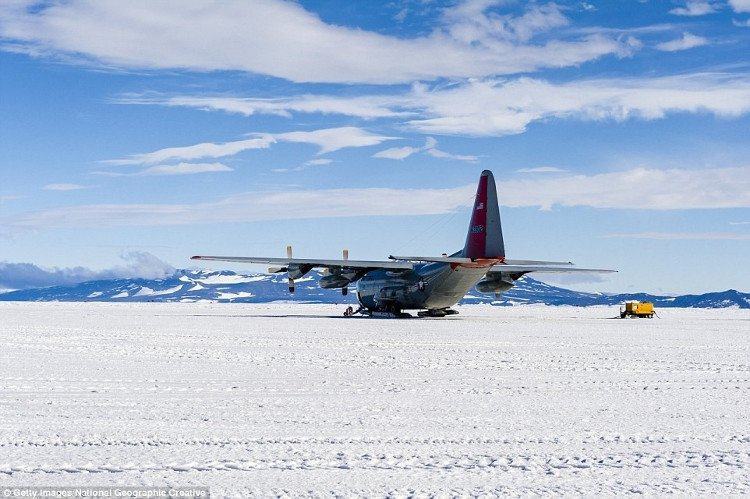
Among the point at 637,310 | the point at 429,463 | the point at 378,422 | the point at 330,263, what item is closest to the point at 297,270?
the point at 330,263

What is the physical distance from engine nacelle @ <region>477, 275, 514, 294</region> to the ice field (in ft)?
97.5

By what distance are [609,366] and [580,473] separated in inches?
529

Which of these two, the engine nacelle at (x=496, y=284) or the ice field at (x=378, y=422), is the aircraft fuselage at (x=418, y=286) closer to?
the engine nacelle at (x=496, y=284)

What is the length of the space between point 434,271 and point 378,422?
3955 cm

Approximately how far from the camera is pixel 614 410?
46.4 feet

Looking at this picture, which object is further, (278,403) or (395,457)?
(278,403)

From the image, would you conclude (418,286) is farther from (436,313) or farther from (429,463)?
(429,463)

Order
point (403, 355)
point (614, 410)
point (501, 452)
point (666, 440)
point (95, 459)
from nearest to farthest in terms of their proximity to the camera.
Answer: point (95, 459) < point (501, 452) < point (666, 440) < point (614, 410) < point (403, 355)

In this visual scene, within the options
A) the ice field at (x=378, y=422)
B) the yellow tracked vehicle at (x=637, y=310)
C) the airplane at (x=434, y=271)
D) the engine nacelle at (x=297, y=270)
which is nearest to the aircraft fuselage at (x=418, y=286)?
the airplane at (x=434, y=271)

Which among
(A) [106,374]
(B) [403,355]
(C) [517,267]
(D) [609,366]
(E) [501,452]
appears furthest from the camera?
(C) [517,267]

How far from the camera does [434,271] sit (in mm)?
52094

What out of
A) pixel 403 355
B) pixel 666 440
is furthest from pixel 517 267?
pixel 666 440

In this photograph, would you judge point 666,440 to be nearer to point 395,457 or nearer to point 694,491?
point 694,491

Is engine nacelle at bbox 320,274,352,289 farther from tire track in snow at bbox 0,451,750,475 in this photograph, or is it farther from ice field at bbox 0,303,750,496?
tire track in snow at bbox 0,451,750,475
